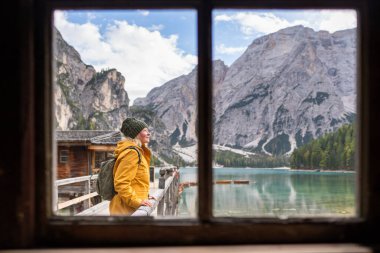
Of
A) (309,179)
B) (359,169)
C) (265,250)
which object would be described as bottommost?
(309,179)

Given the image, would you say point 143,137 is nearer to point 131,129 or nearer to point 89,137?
point 131,129

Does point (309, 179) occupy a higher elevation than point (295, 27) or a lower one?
lower

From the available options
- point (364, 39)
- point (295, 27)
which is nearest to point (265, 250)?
point (364, 39)

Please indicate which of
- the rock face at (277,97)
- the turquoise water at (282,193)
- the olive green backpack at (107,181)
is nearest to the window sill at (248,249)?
the olive green backpack at (107,181)

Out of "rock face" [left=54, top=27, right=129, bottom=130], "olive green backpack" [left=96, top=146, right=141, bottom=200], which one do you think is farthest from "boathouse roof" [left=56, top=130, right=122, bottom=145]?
"rock face" [left=54, top=27, right=129, bottom=130]

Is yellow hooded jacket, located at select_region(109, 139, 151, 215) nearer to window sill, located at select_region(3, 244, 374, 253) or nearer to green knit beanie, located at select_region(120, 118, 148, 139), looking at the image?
green knit beanie, located at select_region(120, 118, 148, 139)

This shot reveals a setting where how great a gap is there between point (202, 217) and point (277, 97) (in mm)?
84558

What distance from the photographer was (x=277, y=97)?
272ft

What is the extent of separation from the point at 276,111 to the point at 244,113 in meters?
7.91

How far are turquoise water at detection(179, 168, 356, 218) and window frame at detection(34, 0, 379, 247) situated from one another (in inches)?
944

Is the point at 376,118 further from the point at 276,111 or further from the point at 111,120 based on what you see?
the point at 276,111

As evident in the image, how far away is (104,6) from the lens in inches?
44.1

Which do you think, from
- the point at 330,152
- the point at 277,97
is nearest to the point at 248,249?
the point at 330,152

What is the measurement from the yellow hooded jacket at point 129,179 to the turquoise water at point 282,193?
2173 cm
